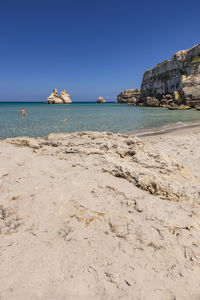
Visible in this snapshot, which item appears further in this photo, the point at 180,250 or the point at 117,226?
the point at 117,226

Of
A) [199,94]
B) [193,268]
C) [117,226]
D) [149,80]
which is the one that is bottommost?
[193,268]

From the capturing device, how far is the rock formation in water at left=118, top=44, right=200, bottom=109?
41281 mm

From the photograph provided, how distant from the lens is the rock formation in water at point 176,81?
1625 inches

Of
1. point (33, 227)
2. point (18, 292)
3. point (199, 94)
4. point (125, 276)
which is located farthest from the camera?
point (199, 94)

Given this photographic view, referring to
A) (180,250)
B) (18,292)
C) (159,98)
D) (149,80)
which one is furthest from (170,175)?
(149,80)

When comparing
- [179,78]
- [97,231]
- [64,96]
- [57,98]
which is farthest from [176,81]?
[57,98]

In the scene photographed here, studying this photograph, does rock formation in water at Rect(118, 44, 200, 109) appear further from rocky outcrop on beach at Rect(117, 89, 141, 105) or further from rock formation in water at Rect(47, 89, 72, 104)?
rock formation in water at Rect(47, 89, 72, 104)

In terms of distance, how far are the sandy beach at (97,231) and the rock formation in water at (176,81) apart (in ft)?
143

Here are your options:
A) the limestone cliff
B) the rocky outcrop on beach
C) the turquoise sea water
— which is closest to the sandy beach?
the turquoise sea water

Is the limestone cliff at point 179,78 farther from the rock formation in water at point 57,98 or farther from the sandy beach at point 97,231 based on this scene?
the rock formation in water at point 57,98

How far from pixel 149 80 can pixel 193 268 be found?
6847cm

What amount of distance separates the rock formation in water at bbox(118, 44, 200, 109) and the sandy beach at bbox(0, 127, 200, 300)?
43.7 metres

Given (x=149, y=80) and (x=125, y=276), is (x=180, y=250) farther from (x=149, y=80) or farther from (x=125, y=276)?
(x=149, y=80)

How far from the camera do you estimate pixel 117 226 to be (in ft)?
7.15
